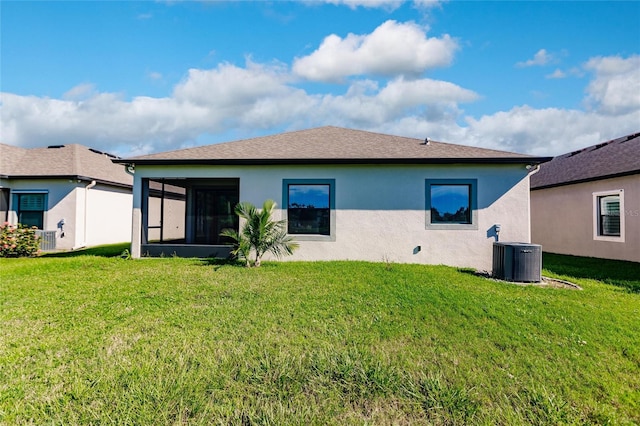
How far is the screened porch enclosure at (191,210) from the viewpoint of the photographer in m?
11.6

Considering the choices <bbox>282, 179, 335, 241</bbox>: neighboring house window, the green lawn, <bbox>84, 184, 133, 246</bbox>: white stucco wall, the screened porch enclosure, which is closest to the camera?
→ the green lawn

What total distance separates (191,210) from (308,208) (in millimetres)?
5824

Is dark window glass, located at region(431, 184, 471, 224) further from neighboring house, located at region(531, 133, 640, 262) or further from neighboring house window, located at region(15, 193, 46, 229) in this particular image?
neighboring house window, located at region(15, 193, 46, 229)

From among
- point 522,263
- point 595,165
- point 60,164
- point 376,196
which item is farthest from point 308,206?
point 60,164

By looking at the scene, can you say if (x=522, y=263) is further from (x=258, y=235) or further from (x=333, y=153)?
(x=258, y=235)

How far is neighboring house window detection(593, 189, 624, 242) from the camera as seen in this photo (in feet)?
35.6

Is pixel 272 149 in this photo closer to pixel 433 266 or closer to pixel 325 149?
pixel 325 149

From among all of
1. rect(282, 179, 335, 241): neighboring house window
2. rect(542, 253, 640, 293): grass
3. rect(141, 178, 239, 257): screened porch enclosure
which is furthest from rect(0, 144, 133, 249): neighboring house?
rect(542, 253, 640, 293): grass

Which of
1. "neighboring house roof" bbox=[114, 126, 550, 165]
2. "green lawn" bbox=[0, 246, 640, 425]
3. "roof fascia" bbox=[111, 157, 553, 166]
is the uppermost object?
"neighboring house roof" bbox=[114, 126, 550, 165]

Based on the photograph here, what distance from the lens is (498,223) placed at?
9227 millimetres

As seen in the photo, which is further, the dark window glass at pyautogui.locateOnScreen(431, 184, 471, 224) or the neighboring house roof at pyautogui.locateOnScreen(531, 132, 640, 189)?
the neighboring house roof at pyautogui.locateOnScreen(531, 132, 640, 189)

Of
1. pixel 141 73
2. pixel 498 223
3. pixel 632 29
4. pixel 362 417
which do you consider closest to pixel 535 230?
pixel 498 223

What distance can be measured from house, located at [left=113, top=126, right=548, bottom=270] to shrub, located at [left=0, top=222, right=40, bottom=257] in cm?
507

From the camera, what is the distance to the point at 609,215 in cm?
1134
